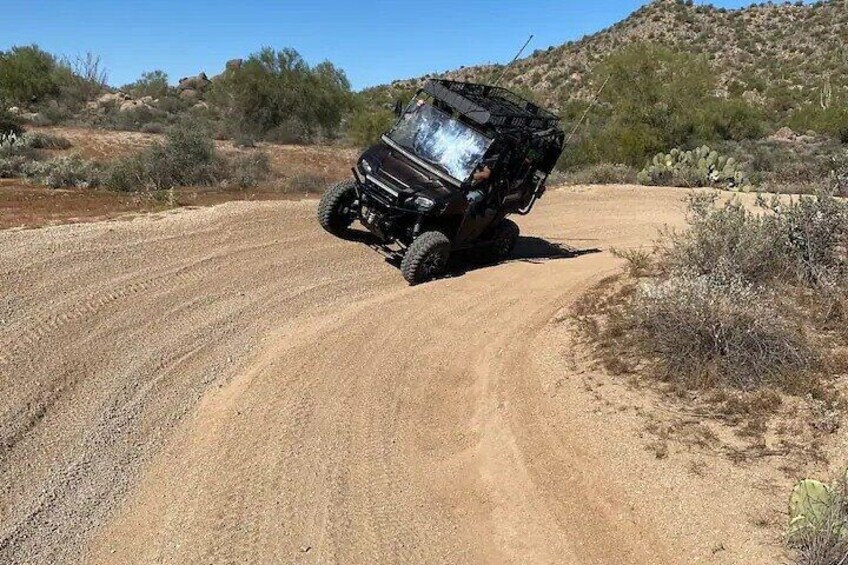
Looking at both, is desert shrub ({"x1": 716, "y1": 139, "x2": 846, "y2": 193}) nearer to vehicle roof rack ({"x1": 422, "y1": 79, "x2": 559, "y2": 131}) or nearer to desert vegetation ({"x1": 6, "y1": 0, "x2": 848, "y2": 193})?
desert vegetation ({"x1": 6, "y1": 0, "x2": 848, "y2": 193})

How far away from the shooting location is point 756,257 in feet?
27.3

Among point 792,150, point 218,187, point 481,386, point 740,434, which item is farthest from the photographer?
point 792,150

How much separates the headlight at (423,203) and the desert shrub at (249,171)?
770 cm

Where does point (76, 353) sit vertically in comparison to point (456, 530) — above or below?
below

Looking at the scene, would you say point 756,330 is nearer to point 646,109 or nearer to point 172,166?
point 172,166

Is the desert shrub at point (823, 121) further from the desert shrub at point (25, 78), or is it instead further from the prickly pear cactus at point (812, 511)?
the desert shrub at point (25, 78)

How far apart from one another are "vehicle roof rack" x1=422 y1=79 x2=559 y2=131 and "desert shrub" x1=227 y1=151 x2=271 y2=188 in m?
6.81

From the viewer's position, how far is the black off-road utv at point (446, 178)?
10.2 meters

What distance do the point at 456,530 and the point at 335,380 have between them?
2526 millimetres

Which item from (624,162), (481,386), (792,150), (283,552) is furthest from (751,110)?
(283,552)

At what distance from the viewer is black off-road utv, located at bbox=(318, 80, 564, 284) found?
10.2 metres

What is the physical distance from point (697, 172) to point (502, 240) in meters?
11.7

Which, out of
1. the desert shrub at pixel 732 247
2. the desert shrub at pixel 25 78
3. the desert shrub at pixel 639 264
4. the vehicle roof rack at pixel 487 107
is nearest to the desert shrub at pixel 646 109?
the vehicle roof rack at pixel 487 107

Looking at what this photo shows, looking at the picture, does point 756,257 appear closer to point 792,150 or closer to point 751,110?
point 792,150
